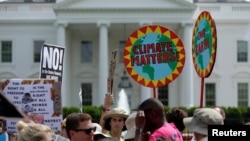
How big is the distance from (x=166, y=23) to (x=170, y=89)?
5.07 m

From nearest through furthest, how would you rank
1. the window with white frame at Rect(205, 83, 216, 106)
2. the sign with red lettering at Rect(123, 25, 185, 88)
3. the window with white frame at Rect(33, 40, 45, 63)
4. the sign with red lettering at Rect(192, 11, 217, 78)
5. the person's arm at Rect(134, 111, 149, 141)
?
the person's arm at Rect(134, 111, 149, 141), the sign with red lettering at Rect(192, 11, 217, 78), the sign with red lettering at Rect(123, 25, 185, 88), the window with white frame at Rect(205, 83, 216, 106), the window with white frame at Rect(33, 40, 45, 63)

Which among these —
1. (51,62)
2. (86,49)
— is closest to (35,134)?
(51,62)

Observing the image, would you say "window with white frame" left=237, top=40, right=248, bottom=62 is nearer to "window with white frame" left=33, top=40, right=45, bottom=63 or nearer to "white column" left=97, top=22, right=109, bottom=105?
"white column" left=97, top=22, right=109, bottom=105

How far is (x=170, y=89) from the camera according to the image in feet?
150

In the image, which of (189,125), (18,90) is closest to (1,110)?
(189,125)

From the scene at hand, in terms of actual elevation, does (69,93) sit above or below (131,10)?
below

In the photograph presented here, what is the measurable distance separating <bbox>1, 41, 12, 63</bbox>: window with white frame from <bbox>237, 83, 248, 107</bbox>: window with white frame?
15765mm

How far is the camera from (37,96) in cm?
637

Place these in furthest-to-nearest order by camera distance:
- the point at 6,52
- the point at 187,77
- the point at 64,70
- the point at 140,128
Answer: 1. the point at 6,52
2. the point at 64,70
3. the point at 187,77
4. the point at 140,128

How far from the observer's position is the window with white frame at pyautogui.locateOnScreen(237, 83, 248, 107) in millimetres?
45031

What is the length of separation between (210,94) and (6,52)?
1424 centimetres

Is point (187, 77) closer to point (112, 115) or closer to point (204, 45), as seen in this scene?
point (204, 45)

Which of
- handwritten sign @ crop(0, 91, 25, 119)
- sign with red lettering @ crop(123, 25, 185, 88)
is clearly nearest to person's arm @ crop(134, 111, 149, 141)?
handwritten sign @ crop(0, 91, 25, 119)

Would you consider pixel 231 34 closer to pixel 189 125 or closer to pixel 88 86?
pixel 88 86
